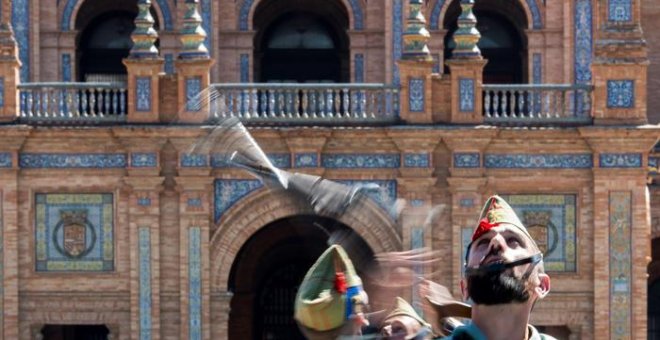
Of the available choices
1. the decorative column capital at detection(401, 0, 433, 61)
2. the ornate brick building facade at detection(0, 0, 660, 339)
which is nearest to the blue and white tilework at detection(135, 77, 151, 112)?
the ornate brick building facade at detection(0, 0, 660, 339)

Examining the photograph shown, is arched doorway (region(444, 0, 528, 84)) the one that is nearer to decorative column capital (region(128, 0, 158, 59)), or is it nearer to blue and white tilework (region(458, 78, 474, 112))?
blue and white tilework (region(458, 78, 474, 112))

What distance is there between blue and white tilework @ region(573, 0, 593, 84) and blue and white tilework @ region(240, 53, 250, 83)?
16.8 ft

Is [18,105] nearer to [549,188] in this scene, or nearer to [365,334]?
[549,188]

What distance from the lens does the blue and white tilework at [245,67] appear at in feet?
96.8

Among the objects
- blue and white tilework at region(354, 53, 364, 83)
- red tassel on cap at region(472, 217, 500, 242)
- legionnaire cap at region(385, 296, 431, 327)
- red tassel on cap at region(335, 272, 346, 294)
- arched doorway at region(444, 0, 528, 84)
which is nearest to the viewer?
red tassel on cap at region(472, 217, 500, 242)

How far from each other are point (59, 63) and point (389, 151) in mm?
6056

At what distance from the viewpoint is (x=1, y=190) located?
26.6 meters

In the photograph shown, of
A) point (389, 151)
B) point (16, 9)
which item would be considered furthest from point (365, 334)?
point (16, 9)

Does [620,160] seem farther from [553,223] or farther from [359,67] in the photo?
[359,67]

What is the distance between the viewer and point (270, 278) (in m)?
30.6

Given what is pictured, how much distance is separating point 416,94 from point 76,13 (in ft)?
20.3

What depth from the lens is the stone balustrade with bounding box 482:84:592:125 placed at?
2658 centimetres

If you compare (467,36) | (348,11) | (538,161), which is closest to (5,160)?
(348,11)

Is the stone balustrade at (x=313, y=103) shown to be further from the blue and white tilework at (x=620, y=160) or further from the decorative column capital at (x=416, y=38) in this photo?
the blue and white tilework at (x=620, y=160)
